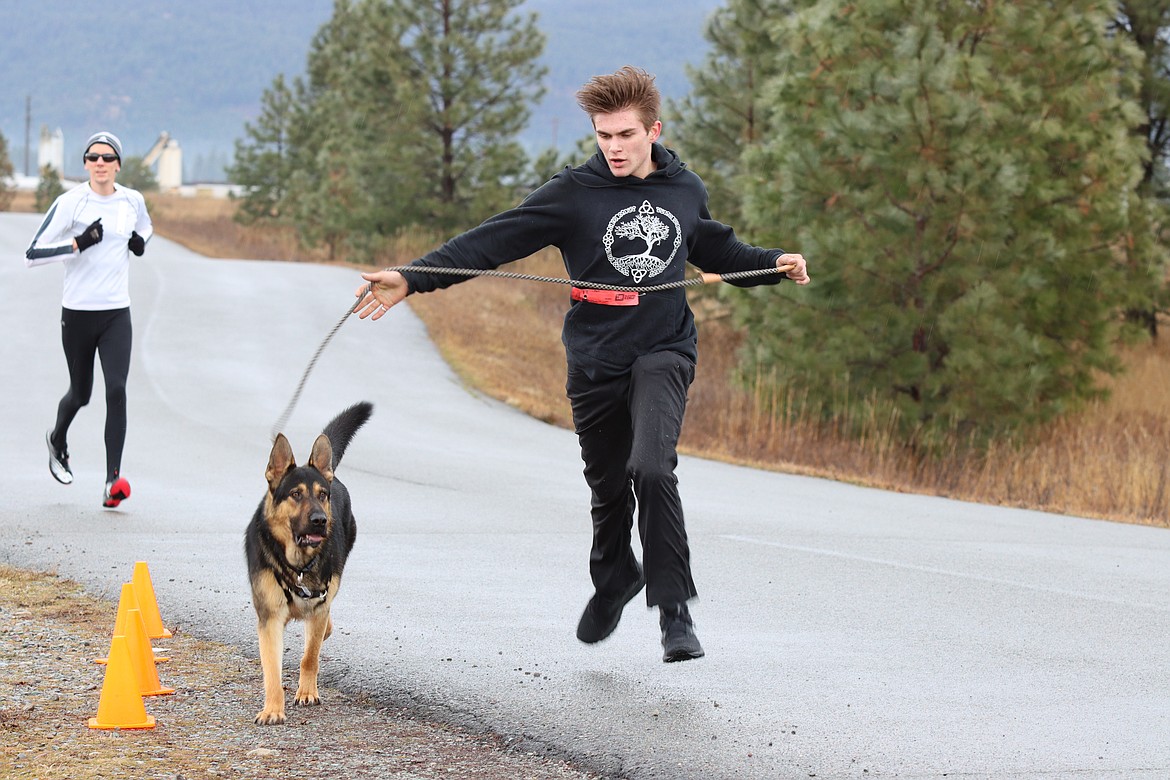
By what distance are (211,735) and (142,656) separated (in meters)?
0.55

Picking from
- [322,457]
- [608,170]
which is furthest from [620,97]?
[322,457]

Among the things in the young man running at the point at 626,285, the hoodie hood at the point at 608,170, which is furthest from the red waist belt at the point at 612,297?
the hoodie hood at the point at 608,170

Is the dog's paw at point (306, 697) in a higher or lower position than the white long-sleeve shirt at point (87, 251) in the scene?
lower

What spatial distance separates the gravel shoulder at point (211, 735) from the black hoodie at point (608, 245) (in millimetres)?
1546

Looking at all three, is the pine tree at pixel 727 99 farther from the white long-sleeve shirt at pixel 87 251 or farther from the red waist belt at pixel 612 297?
the red waist belt at pixel 612 297

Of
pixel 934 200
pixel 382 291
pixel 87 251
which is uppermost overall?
pixel 934 200

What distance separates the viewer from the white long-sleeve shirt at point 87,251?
32.0ft

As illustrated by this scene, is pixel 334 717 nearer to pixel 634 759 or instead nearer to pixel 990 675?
pixel 634 759

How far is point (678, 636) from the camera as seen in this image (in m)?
5.52

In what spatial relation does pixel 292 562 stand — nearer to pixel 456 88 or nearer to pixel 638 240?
pixel 638 240

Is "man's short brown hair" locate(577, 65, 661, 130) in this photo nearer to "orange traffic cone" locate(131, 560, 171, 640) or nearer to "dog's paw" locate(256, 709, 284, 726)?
"dog's paw" locate(256, 709, 284, 726)

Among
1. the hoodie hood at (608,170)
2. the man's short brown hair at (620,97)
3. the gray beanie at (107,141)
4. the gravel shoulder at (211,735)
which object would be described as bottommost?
the gravel shoulder at (211,735)

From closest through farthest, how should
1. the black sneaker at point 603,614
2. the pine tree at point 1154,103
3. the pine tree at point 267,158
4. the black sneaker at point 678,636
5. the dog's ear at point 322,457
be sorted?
the black sneaker at point 678,636 → the dog's ear at point 322,457 → the black sneaker at point 603,614 → the pine tree at point 1154,103 → the pine tree at point 267,158

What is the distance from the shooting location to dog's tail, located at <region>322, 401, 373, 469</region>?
6.54m
